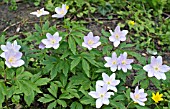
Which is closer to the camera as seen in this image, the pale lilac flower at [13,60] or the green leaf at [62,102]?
the pale lilac flower at [13,60]

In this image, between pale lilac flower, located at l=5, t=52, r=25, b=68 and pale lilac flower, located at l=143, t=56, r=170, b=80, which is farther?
pale lilac flower, located at l=143, t=56, r=170, b=80

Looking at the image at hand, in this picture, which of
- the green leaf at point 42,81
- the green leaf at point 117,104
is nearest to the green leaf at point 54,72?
the green leaf at point 42,81

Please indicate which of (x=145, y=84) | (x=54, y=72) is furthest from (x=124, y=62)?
(x=54, y=72)

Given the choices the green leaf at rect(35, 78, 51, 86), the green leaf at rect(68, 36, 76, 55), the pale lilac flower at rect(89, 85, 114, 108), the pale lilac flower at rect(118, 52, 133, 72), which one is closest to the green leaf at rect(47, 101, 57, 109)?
the green leaf at rect(35, 78, 51, 86)

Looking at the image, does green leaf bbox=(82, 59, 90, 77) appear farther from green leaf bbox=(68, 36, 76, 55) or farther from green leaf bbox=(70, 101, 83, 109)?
green leaf bbox=(70, 101, 83, 109)

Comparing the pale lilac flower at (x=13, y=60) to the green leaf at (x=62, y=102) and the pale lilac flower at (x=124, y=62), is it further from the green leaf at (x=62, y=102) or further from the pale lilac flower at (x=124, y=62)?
the pale lilac flower at (x=124, y=62)
